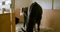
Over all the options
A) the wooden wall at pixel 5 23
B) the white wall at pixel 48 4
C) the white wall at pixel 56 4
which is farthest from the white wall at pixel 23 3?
the wooden wall at pixel 5 23

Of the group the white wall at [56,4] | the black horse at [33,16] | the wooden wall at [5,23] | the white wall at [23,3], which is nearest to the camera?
the wooden wall at [5,23]

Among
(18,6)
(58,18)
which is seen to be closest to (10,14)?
(58,18)

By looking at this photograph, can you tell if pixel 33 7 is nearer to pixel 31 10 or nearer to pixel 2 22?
pixel 31 10

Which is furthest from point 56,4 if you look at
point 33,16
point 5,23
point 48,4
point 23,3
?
point 5,23

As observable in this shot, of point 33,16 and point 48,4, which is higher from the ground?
point 48,4

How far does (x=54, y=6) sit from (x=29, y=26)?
1.06 meters

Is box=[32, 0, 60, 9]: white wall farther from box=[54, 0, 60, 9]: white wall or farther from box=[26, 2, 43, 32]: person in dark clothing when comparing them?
box=[26, 2, 43, 32]: person in dark clothing

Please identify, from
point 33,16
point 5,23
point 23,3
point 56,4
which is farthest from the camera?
point 23,3

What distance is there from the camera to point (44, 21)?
3.60 meters

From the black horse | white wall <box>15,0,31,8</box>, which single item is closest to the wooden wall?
the black horse

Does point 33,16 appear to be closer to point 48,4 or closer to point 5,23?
point 5,23

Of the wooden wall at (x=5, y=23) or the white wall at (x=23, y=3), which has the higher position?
the white wall at (x=23, y=3)

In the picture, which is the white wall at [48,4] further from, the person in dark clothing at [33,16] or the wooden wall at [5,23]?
the wooden wall at [5,23]

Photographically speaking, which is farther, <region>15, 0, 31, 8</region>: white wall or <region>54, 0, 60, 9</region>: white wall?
<region>15, 0, 31, 8</region>: white wall
